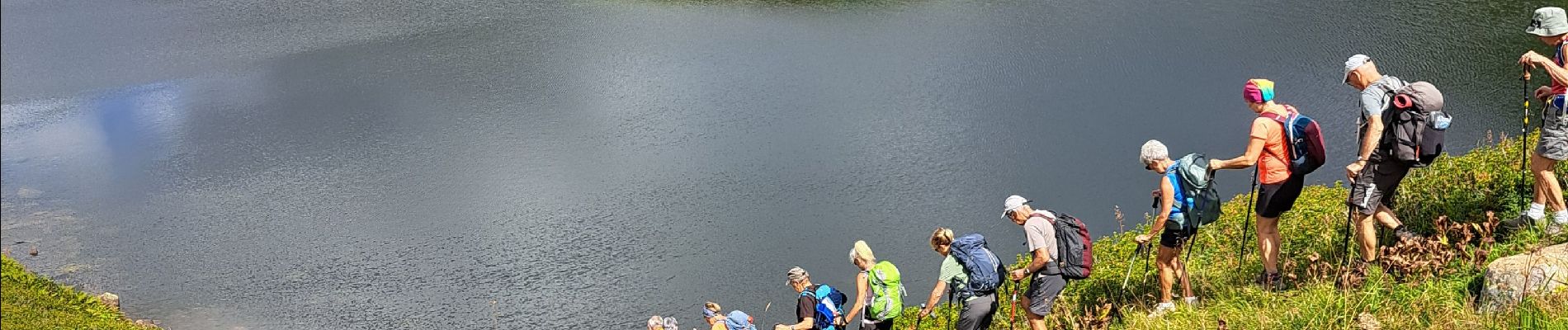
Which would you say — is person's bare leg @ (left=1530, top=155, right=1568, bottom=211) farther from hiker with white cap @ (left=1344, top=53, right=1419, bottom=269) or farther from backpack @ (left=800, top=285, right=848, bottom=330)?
backpack @ (left=800, top=285, right=848, bottom=330)

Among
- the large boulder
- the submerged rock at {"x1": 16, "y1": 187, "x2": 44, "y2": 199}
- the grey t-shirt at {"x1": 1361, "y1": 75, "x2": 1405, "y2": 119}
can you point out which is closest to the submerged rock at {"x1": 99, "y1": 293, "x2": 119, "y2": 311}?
the submerged rock at {"x1": 16, "y1": 187, "x2": 44, "y2": 199}

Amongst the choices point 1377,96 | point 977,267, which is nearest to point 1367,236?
point 1377,96

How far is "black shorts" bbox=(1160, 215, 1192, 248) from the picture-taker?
667cm

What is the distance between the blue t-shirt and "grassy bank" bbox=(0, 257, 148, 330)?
11.0m

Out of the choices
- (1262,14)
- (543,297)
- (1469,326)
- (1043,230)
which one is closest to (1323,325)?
(1469,326)

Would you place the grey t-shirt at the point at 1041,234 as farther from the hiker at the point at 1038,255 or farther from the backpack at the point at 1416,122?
the backpack at the point at 1416,122

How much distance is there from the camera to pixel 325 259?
14.0m

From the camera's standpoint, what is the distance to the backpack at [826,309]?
778 centimetres

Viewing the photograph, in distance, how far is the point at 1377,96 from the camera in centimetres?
620

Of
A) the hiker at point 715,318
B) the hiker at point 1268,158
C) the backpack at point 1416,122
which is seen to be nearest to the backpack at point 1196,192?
the hiker at point 1268,158

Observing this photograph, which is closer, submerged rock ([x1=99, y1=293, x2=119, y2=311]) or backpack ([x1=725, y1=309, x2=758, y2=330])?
backpack ([x1=725, y1=309, x2=758, y2=330])

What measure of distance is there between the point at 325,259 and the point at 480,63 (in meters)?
7.48

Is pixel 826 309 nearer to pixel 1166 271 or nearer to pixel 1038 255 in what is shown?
pixel 1038 255

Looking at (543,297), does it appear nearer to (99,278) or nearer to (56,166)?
(99,278)
